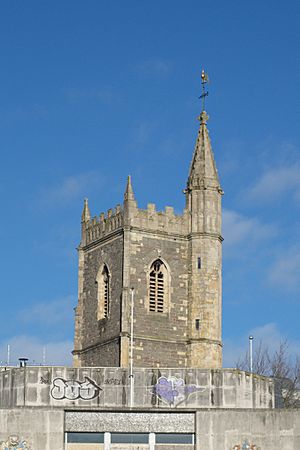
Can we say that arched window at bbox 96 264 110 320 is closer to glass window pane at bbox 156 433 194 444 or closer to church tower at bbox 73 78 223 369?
church tower at bbox 73 78 223 369

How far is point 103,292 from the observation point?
3632 inches

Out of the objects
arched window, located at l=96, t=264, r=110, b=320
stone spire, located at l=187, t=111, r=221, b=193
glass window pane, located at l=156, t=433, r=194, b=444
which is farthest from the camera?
stone spire, located at l=187, t=111, r=221, b=193

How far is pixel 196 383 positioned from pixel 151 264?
2884 centimetres

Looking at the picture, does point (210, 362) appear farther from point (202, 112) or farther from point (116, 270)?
point (202, 112)

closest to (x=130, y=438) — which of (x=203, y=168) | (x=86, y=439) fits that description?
(x=86, y=439)

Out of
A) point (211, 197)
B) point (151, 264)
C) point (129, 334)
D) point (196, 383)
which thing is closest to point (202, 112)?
point (211, 197)

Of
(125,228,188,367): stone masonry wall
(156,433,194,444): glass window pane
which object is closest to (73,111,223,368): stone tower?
(125,228,188,367): stone masonry wall

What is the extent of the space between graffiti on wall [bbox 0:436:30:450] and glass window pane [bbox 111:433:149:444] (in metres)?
4.27

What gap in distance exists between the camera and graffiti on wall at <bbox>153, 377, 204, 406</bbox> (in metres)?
61.6

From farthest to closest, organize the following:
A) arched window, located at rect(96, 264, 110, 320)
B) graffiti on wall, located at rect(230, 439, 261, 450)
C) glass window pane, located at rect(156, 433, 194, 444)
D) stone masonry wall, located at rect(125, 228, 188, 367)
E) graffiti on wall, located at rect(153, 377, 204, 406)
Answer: arched window, located at rect(96, 264, 110, 320)
stone masonry wall, located at rect(125, 228, 188, 367)
graffiti on wall, located at rect(153, 377, 204, 406)
glass window pane, located at rect(156, 433, 194, 444)
graffiti on wall, located at rect(230, 439, 261, 450)

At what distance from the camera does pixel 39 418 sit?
60406 millimetres

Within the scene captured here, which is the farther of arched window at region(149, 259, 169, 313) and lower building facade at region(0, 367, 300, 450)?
arched window at region(149, 259, 169, 313)

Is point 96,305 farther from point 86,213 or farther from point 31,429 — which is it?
point 31,429

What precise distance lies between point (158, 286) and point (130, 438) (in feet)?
99.3
